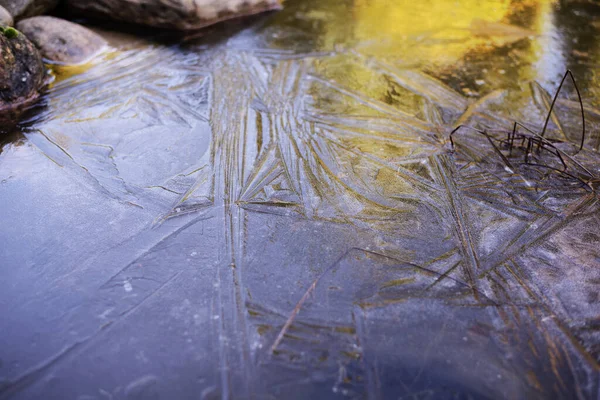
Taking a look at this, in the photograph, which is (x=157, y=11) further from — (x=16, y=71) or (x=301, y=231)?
(x=301, y=231)

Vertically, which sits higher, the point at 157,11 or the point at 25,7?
the point at 25,7

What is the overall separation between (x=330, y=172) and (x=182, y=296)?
106cm

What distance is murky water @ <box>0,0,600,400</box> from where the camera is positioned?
62.7 inches

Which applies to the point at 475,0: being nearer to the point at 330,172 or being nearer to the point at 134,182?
the point at 330,172

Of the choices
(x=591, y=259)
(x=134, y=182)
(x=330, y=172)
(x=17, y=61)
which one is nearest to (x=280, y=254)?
(x=330, y=172)

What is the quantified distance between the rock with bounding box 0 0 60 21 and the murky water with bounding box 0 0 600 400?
2.66 feet

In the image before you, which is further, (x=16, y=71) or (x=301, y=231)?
(x=16, y=71)

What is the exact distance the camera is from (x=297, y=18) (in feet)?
14.4

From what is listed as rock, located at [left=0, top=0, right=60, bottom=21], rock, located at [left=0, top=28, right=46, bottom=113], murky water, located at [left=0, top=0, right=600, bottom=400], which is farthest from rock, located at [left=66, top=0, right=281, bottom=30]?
rock, located at [left=0, top=28, right=46, bottom=113]

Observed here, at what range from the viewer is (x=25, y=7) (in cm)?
368

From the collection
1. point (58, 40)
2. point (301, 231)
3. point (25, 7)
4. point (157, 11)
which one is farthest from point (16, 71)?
point (301, 231)

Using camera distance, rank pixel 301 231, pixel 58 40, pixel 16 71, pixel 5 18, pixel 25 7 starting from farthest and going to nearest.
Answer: pixel 25 7
pixel 58 40
pixel 5 18
pixel 16 71
pixel 301 231

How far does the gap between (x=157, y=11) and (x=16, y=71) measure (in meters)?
1.38

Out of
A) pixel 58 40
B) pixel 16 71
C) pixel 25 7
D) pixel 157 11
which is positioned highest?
pixel 25 7
